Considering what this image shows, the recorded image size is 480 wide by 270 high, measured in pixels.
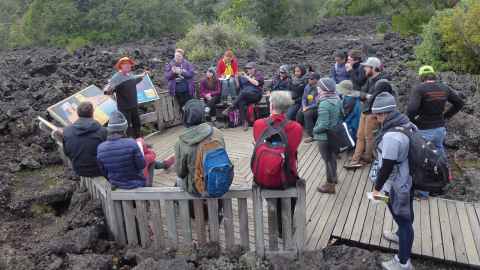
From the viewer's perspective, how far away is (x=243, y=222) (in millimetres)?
4996

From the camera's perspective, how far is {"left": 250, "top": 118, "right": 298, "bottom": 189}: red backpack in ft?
15.1

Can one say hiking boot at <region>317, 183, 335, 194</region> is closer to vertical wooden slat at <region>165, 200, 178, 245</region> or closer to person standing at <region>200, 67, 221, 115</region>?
vertical wooden slat at <region>165, 200, 178, 245</region>

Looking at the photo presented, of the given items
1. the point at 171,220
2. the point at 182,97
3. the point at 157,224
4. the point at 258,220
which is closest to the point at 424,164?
the point at 258,220

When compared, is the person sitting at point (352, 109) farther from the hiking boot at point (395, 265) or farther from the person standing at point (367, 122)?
the hiking boot at point (395, 265)

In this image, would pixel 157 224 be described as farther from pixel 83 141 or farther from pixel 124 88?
pixel 124 88

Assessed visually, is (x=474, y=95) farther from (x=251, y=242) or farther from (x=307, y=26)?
(x=307, y=26)

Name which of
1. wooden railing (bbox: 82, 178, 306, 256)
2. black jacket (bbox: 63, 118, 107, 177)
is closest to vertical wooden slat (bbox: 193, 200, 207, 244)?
wooden railing (bbox: 82, 178, 306, 256)

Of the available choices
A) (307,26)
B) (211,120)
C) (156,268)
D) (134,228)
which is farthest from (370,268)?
(307,26)

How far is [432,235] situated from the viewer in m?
5.39

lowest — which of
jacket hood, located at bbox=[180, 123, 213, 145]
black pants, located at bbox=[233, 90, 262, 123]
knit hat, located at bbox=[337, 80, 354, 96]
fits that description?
black pants, located at bbox=[233, 90, 262, 123]

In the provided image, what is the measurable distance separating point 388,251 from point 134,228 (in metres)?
3.02

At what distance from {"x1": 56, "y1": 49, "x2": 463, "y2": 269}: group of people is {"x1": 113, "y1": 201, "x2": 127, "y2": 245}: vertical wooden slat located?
30 cm

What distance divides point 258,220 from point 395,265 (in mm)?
1523

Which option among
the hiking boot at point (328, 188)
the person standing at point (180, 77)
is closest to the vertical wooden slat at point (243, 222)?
the hiking boot at point (328, 188)
